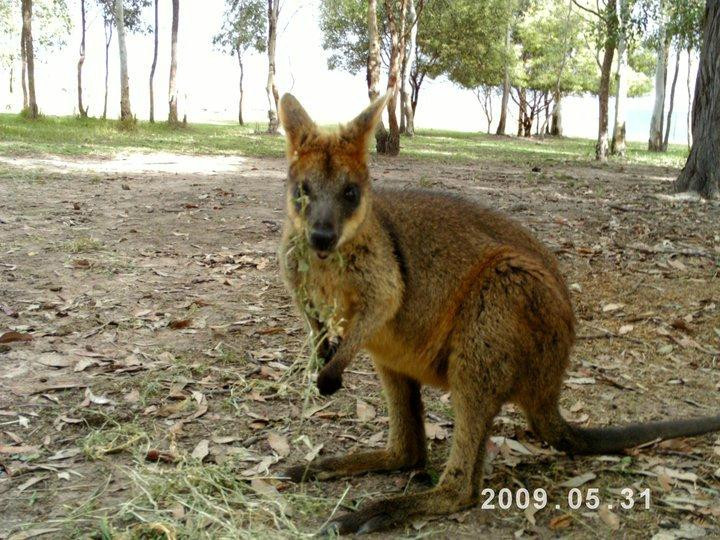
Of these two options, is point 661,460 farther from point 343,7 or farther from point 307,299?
point 343,7

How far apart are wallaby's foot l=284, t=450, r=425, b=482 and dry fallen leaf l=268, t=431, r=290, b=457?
7.4 inches

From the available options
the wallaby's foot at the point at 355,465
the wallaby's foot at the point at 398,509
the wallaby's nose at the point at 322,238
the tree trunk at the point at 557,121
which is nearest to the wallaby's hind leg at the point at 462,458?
the wallaby's foot at the point at 398,509

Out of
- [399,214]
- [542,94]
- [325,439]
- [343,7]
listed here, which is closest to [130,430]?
[325,439]

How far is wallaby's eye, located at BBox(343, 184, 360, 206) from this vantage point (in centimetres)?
299

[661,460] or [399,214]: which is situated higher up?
[399,214]

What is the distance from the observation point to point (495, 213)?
3.38m

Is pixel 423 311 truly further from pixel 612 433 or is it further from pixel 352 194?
pixel 612 433

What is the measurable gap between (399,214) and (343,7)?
3234cm

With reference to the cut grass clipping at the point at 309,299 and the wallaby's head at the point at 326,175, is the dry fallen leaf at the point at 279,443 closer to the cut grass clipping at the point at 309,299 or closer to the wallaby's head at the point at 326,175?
the cut grass clipping at the point at 309,299

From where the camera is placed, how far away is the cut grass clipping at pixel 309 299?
298 cm

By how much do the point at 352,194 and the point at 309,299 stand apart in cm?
52

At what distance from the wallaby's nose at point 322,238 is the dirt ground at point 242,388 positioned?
63 centimetres

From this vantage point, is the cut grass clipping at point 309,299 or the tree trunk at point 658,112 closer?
the cut grass clipping at point 309,299

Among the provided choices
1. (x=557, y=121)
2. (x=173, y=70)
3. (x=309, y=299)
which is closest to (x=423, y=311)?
(x=309, y=299)
